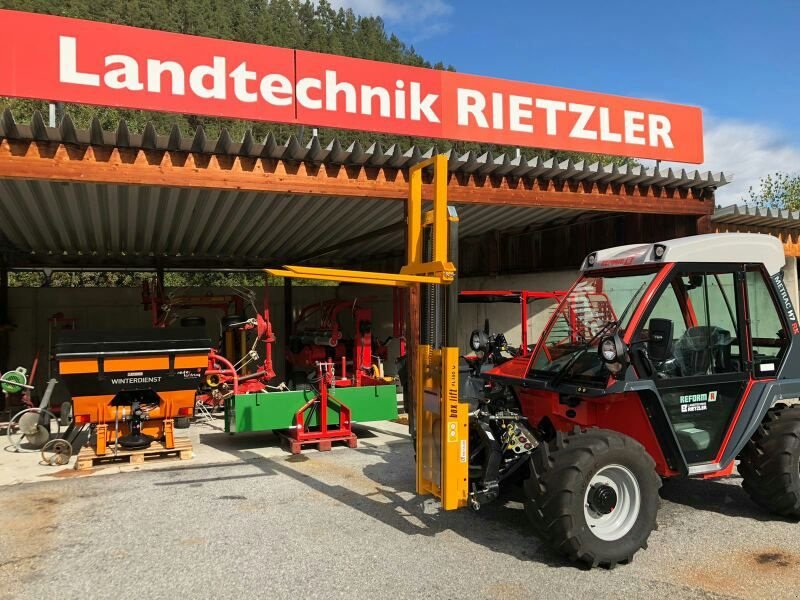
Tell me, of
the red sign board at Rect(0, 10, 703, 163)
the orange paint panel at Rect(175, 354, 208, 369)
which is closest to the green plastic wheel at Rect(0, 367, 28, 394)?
the orange paint panel at Rect(175, 354, 208, 369)

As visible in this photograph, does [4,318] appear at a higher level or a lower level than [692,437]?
higher

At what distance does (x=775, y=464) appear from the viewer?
455 centimetres

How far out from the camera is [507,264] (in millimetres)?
13844

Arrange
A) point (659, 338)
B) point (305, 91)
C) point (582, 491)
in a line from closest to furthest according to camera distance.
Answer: point (582, 491) < point (659, 338) < point (305, 91)

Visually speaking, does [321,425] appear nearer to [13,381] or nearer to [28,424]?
[28,424]

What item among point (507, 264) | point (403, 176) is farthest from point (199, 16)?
point (403, 176)

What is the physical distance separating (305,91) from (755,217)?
7758mm

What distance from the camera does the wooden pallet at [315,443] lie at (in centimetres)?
747

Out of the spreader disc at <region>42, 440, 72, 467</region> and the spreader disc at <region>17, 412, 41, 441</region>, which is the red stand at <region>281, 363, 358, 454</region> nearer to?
the spreader disc at <region>42, 440, 72, 467</region>

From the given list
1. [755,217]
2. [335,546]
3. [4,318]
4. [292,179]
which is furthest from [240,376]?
[755,217]

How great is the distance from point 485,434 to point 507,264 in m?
9.75

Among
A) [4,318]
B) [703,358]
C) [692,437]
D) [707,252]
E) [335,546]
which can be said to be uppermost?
[707,252]

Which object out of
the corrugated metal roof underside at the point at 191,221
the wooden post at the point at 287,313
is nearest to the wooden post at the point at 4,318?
the corrugated metal roof underside at the point at 191,221

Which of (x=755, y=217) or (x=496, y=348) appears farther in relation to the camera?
(x=755, y=217)
